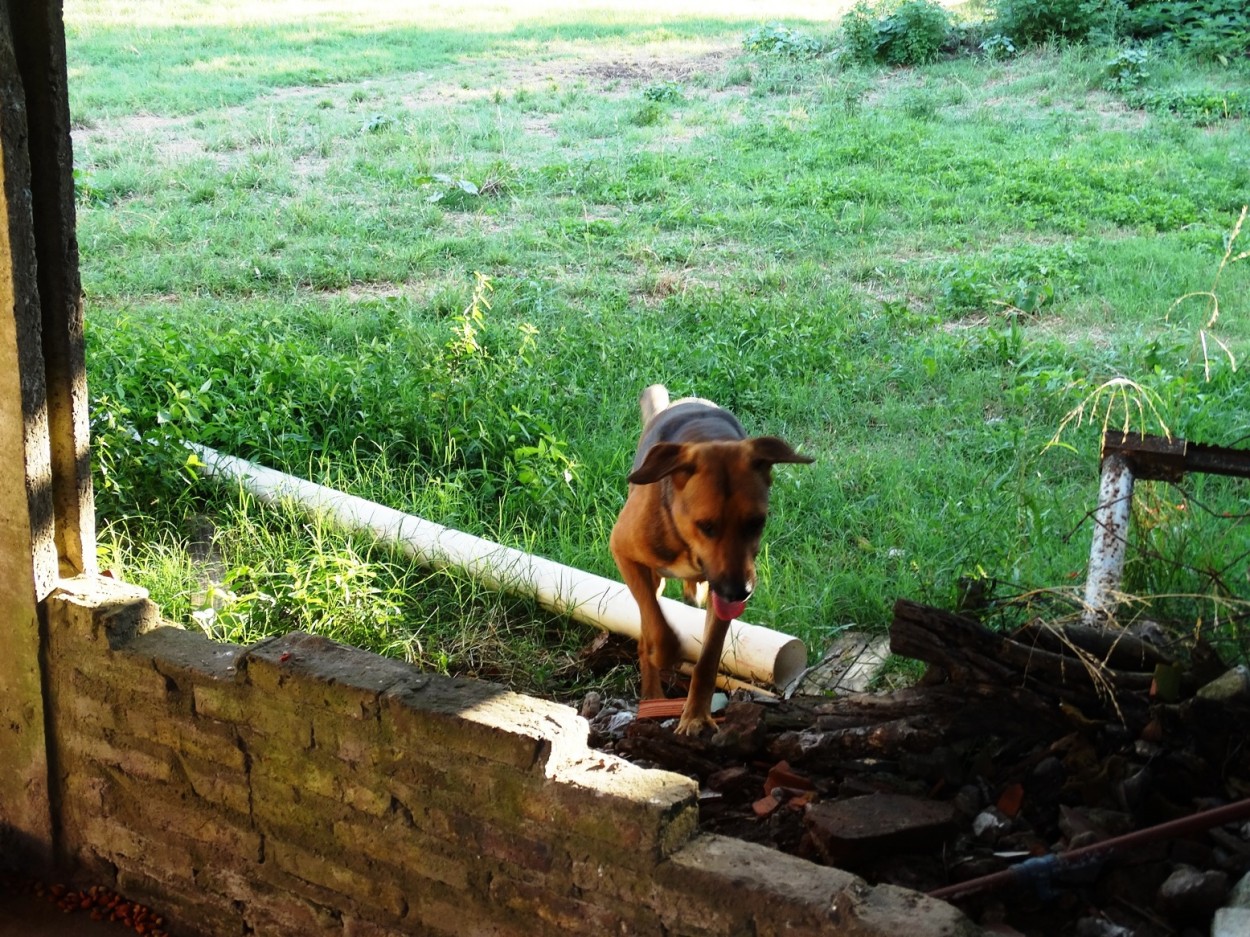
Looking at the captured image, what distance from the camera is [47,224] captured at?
12.8ft

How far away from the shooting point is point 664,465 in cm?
401

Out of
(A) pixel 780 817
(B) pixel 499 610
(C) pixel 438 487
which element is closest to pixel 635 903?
(A) pixel 780 817

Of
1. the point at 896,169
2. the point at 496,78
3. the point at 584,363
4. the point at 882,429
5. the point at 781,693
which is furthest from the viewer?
the point at 496,78

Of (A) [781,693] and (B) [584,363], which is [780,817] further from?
(B) [584,363]

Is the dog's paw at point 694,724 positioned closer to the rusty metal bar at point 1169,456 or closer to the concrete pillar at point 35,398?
the rusty metal bar at point 1169,456

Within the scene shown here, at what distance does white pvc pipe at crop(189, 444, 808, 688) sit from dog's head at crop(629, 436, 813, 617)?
752mm

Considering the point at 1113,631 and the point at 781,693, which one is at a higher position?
the point at 1113,631

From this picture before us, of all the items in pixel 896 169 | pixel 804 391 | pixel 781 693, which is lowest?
pixel 781 693

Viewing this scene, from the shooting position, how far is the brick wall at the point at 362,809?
310 centimetres

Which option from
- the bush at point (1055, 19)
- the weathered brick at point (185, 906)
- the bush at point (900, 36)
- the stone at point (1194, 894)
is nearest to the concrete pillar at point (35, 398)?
the weathered brick at point (185, 906)

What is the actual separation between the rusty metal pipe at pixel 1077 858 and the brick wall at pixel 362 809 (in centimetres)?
30

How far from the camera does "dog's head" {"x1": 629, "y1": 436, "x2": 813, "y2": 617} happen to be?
3959 millimetres

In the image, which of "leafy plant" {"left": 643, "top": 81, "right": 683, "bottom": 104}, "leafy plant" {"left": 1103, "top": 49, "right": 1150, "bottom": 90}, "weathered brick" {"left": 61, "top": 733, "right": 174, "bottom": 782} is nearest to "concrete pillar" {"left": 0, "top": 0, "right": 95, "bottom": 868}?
"weathered brick" {"left": 61, "top": 733, "right": 174, "bottom": 782}

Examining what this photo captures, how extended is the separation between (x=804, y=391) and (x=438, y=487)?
219cm
